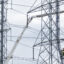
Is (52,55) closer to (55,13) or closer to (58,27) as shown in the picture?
(58,27)

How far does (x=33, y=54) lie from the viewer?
17469 mm

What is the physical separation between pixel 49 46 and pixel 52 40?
582mm

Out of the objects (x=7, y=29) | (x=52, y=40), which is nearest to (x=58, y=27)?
(x=52, y=40)

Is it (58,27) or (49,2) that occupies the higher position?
(49,2)

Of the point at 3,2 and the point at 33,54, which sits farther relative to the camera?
the point at 3,2

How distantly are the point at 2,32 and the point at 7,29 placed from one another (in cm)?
53

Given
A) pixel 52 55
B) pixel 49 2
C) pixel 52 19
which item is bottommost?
pixel 52 55

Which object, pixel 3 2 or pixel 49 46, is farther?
pixel 3 2

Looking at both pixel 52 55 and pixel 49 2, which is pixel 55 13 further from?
pixel 52 55

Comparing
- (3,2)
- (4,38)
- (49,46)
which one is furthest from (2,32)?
(49,46)

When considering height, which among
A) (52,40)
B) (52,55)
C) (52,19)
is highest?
(52,19)

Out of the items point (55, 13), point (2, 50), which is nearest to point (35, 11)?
point (55, 13)

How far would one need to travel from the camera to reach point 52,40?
17516mm

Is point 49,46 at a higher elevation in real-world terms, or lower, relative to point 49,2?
lower
